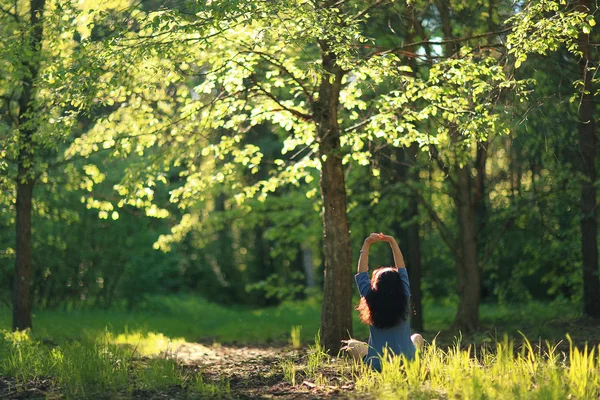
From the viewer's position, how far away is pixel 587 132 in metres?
12.5

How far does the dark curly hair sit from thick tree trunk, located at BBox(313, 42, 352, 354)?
291 centimetres

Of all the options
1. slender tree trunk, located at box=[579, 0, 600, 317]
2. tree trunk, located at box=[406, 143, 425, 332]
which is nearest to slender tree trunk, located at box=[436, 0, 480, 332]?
tree trunk, located at box=[406, 143, 425, 332]

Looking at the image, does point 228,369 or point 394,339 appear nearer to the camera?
point 394,339

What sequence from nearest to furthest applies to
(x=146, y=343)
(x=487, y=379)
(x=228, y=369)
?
(x=487, y=379) → (x=228, y=369) → (x=146, y=343)

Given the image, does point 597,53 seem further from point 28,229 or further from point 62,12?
point 28,229

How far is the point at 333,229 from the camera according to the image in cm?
1009

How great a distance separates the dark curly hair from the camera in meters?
7.06

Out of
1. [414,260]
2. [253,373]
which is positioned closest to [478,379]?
[253,373]

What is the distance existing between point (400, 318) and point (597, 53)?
6.08 metres

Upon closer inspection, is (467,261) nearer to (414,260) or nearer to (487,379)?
(414,260)

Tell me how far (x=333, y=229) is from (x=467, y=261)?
4396 mm

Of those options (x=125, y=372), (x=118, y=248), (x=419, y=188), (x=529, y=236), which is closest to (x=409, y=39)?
(x=419, y=188)

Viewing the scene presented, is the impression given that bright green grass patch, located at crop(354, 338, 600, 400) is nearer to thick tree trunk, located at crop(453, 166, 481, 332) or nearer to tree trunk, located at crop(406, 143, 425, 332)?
thick tree trunk, located at crop(453, 166, 481, 332)

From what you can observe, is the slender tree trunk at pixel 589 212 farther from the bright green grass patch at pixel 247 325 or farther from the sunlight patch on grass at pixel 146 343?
the sunlight patch on grass at pixel 146 343
